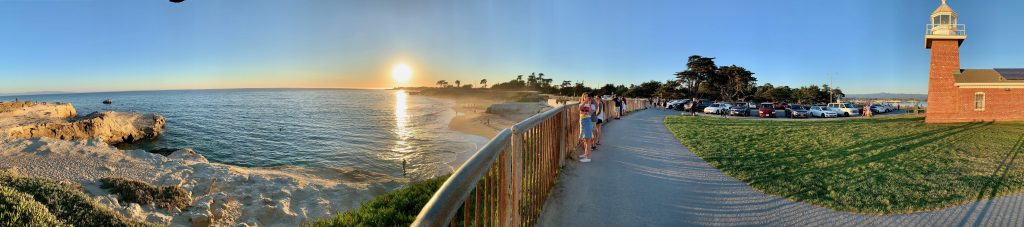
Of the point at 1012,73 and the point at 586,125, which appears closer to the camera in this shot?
the point at 586,125

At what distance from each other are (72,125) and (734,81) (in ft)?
310

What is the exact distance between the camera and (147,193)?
306 inches

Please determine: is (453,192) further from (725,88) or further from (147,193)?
(725,88)

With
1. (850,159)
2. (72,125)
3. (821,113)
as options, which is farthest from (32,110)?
(821,113)

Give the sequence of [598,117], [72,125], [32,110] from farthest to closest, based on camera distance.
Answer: [32,110], [72,125], [598,117]

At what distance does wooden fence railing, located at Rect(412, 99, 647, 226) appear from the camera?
4.33ft

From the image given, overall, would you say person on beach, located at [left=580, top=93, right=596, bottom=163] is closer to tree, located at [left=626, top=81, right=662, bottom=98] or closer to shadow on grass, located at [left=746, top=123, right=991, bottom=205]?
shadow on grass, located at [left=746, top=123, right=991, bottom=205]

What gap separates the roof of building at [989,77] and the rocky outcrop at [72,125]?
147 feet

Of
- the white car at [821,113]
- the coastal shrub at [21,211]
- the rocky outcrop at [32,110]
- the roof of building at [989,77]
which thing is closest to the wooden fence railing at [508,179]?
the coastal shrub at [21,211]

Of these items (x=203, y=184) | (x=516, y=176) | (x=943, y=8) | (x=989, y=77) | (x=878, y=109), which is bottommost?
(x=203, y=184)

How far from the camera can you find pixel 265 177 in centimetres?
1097

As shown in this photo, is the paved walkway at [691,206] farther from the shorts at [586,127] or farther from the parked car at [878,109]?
the parked car at [878,109]

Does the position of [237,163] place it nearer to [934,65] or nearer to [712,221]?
[712,221]

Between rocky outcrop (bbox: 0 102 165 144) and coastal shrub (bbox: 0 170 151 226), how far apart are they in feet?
73.9
